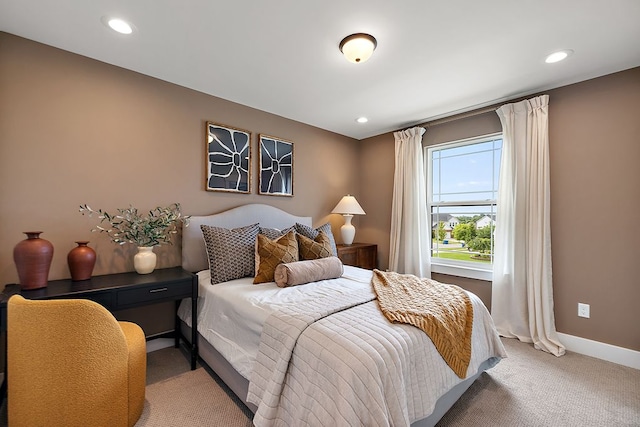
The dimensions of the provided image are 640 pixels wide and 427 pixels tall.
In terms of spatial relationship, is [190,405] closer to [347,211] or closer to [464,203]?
[347,211]

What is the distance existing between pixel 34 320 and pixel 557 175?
396 centimetres

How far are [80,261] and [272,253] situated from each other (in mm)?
1346

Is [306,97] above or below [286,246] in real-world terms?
above

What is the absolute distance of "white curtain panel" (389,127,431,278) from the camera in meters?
3.58

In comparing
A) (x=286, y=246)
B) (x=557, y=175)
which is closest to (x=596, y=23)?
(x=557, y=175)

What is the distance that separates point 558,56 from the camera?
7.06 feet

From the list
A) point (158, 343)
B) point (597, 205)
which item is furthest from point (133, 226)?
point (597, 205)

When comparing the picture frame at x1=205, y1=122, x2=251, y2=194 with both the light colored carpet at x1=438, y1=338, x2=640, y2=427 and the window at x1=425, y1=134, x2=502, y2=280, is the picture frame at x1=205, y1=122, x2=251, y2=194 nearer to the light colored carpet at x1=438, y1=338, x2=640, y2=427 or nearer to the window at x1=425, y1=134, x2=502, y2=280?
the window at x1=425, y1=134, x2=502, y2=280

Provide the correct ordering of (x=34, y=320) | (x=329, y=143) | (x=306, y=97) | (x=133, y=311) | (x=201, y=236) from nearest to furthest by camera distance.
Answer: (x=34, y=320), (x=133, y=311), (x=201, y=236), (x=306, y=97), (x=329, y=143)

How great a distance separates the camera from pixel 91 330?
4.59 ft

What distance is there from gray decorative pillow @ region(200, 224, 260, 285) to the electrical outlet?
2.97 metres

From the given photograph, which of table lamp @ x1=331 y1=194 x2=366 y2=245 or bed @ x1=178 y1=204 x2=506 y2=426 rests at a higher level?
table lamp @ x1=331 y1=194 x2=366 y2=245

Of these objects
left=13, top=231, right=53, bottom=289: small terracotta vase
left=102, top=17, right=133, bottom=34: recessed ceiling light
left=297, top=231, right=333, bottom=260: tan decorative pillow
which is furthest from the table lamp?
left=13, top=231, right=53, bottom=289: small terracotta vase

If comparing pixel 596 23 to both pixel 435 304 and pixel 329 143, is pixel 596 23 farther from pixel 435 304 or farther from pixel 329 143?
pixel 329 143
